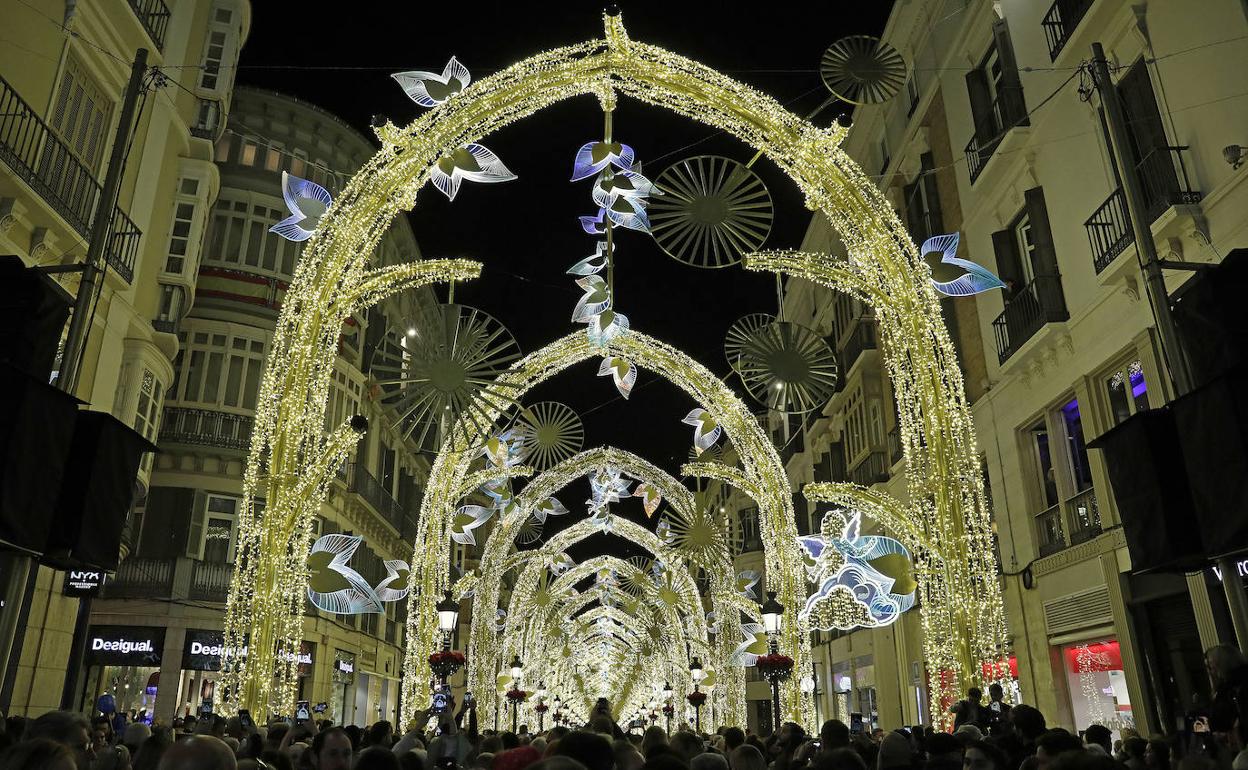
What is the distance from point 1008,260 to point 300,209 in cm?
1376

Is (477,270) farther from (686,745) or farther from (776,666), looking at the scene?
(776,666)

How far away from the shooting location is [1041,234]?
17.1 meters

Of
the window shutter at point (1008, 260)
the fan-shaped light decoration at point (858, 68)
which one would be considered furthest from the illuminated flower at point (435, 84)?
the window shutter at point (1008, 260)

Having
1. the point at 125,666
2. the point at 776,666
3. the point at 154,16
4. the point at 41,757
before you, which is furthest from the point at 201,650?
the point at 41,757

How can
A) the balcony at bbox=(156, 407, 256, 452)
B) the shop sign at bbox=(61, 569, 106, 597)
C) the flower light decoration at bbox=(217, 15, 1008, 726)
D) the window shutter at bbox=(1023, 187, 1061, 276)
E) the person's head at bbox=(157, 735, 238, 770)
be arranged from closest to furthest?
the person's head at bbox=(157, 735, 238, 770)
the flower light decoration at bbox=(217, 15, 1008, 726)
the shop sign at bbox=(61, 569, 106, 597)
the window shutter at bbox=(1023, 187, 1061, 276)
the balcony at bbox=(156, 407, 256, 452)

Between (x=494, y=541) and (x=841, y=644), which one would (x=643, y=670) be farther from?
(x=494, y=541)

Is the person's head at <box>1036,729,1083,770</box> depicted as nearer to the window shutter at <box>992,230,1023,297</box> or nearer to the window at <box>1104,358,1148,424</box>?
the window at <box>1104,358,1148,424</box>

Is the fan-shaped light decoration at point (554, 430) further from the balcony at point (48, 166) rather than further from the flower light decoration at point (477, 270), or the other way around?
the flower light decoration at point (477, 270)

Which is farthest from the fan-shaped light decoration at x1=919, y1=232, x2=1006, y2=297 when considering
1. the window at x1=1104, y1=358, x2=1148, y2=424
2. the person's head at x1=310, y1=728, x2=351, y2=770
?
the person's head at x1=310, y1=728, x2=351, y2=770

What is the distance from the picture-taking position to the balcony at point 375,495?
32812 millimetres

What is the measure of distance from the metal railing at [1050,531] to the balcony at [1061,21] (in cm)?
829

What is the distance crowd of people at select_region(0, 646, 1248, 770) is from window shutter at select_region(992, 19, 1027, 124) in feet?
41.5

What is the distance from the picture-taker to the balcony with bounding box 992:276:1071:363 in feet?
54.0

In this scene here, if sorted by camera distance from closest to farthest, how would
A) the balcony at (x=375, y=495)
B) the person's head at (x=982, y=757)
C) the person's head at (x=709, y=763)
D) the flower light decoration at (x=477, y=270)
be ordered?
the person's head at (x=709, y=763), the person's head at (x=982, y=757), the flower light decoration at (x=477, y=270), the balcony at (x=375, y=495)
